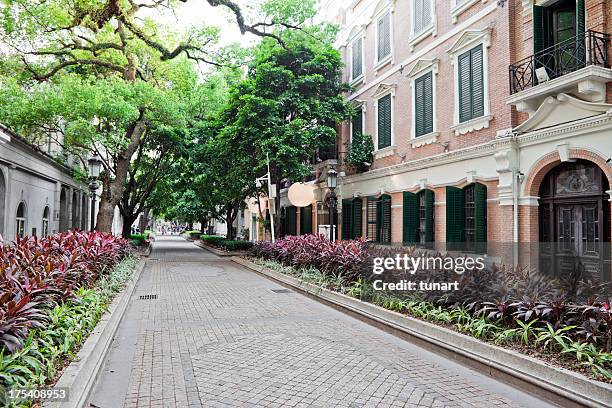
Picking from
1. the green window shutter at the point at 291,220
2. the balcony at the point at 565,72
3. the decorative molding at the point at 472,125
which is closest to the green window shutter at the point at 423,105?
the decorative molding at the point at 472,125

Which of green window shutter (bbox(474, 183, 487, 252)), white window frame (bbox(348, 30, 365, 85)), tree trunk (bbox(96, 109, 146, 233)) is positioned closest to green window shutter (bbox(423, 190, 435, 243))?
green window shutter (bbox(474, 183, 487, 252))

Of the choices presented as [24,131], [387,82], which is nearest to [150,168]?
[24,131]

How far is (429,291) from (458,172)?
259 inches

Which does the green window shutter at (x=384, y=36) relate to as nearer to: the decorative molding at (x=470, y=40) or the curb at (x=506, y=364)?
the decorative molding at (x=470, y=40)

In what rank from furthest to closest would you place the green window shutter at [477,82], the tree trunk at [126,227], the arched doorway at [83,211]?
the arched doorway at [83,211], the tree trunk at [126,227], the green window shutter at [477,82]

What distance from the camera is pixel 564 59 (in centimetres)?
1029

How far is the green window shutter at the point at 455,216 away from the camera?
1335 cm

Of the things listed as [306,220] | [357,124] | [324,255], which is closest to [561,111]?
[324,255]

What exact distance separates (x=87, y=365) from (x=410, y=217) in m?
12.3

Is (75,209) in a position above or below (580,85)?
below

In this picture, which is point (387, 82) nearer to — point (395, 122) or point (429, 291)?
point (395, 122)

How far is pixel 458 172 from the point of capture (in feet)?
44.8

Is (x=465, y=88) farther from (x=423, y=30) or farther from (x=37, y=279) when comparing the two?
(x=37, y=279)

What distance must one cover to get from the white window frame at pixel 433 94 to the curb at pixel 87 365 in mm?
11138
